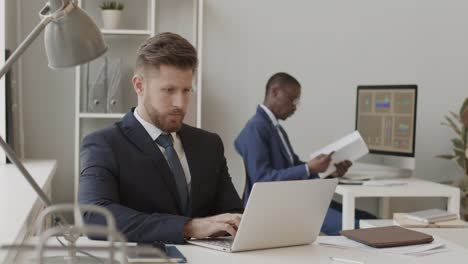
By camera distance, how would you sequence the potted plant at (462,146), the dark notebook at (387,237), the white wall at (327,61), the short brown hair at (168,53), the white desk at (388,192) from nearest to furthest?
the dark notebook at (387,237), the short brown hair at (168,53), the white desk at (388,192), the potted plant at (462,146), the white wall at (327,61)

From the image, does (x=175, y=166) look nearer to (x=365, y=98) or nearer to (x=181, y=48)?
(x=181, y=48)

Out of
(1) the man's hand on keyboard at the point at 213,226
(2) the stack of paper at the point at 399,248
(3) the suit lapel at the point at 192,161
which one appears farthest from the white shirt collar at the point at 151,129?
(2) the stack of paper at the point at 399,248

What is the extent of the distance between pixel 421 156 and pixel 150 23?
205 cm

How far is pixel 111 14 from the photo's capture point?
432 cm

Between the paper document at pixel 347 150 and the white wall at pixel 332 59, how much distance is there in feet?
2.45

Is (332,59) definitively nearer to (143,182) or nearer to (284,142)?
(284,142)

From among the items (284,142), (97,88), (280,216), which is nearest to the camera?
(280,216)

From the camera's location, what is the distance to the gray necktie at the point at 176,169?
2273 mm

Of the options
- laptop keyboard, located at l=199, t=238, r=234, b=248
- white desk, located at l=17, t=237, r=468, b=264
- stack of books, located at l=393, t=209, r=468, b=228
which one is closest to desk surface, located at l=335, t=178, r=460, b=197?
stack of books, located at l=393, t=209, r=468, b=228

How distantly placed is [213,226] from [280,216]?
189 millimetres

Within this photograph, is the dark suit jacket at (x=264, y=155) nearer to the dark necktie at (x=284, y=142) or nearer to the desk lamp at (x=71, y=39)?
the dark necktie at (x=284, y=142)

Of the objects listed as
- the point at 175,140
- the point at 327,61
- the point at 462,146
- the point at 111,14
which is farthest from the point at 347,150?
the point at 175,140

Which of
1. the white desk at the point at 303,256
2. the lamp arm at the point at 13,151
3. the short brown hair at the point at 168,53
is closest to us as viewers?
the lamp arm at the point at 13,151

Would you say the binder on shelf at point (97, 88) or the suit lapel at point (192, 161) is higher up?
the binder on shelf at point (97, 88)
